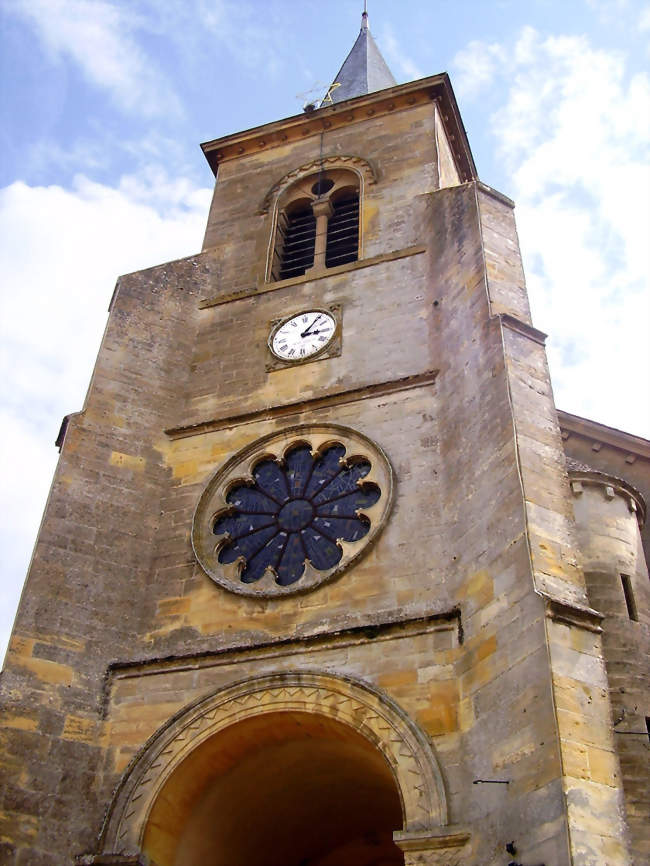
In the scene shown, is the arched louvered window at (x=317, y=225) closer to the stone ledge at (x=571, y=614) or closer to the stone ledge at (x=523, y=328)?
the stone ledge at (x=523, y=328)

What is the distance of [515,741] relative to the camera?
29.5ft

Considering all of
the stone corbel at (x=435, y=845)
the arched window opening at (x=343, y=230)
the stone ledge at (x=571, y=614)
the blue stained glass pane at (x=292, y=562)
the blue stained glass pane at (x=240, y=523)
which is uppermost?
the arched window opening at (x=343, y=230)

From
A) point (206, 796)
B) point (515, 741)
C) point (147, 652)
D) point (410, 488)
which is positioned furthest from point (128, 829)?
point (410, 488)

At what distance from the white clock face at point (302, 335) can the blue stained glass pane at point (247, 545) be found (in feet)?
8.57

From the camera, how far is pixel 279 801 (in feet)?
39.4

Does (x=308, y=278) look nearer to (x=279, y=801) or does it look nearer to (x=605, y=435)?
(x=605, y=435)

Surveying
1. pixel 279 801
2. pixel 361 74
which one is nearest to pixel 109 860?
pixel 279 801

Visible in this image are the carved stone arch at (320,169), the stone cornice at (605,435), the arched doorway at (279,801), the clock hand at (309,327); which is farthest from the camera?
the carved stone arch at (320,169)

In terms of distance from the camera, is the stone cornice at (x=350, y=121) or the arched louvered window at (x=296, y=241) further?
the stone cornice at (x=350, y=121)

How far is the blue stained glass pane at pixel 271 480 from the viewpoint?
13.0 m

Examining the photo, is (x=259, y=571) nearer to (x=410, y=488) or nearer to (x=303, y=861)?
(x=410, y=488)

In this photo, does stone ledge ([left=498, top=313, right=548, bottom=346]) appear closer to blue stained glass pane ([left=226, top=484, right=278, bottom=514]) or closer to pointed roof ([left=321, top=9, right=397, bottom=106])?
blue stained glass pane ([left=226, top=484, right=278, bottom=514])

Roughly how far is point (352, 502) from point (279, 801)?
3292 millimetres

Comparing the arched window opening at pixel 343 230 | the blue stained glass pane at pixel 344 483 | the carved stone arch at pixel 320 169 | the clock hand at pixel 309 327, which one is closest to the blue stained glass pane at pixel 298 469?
the blue stained glass pane at pixel 344 483
